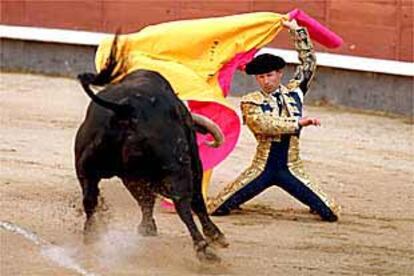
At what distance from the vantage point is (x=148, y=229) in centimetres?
498

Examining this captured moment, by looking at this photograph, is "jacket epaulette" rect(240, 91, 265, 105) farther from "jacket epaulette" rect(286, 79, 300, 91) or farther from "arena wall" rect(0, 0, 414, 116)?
"arena wall" rect(0, 0, 414, 116)

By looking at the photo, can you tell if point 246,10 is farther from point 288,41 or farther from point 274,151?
point 274,151

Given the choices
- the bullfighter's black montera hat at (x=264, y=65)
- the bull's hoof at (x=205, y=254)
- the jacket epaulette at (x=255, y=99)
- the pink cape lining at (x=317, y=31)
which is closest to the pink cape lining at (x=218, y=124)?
the jacket epaulette at (x=255, y=99)

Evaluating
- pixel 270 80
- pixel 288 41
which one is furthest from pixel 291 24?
pixel 288 41

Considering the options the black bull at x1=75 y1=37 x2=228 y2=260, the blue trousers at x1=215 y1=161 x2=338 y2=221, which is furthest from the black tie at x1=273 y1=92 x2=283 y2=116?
the black bull at x1=75 y1=37 x2=228 y2=260

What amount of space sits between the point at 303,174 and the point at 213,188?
2.44 feet

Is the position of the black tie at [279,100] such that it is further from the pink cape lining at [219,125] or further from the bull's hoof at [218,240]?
the bull's hoof at [218,240]

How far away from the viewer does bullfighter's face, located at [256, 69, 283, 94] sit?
17.6ft

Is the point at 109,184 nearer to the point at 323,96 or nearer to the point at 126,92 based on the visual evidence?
the point at 126,92

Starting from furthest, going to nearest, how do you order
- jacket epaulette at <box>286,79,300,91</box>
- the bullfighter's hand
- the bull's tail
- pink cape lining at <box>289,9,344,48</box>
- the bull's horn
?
pink cape lining at <box>289,9,344,48</box>
the bullfighter's hand
jacket epaulette at <box>286,79,300,91</box>
the bull's horn
the bull's tail

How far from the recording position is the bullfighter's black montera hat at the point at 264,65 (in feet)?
17.3

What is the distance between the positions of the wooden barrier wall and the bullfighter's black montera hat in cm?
356

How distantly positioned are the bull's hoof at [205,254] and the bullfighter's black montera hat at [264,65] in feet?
3.71

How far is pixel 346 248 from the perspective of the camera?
4930 millimetres
